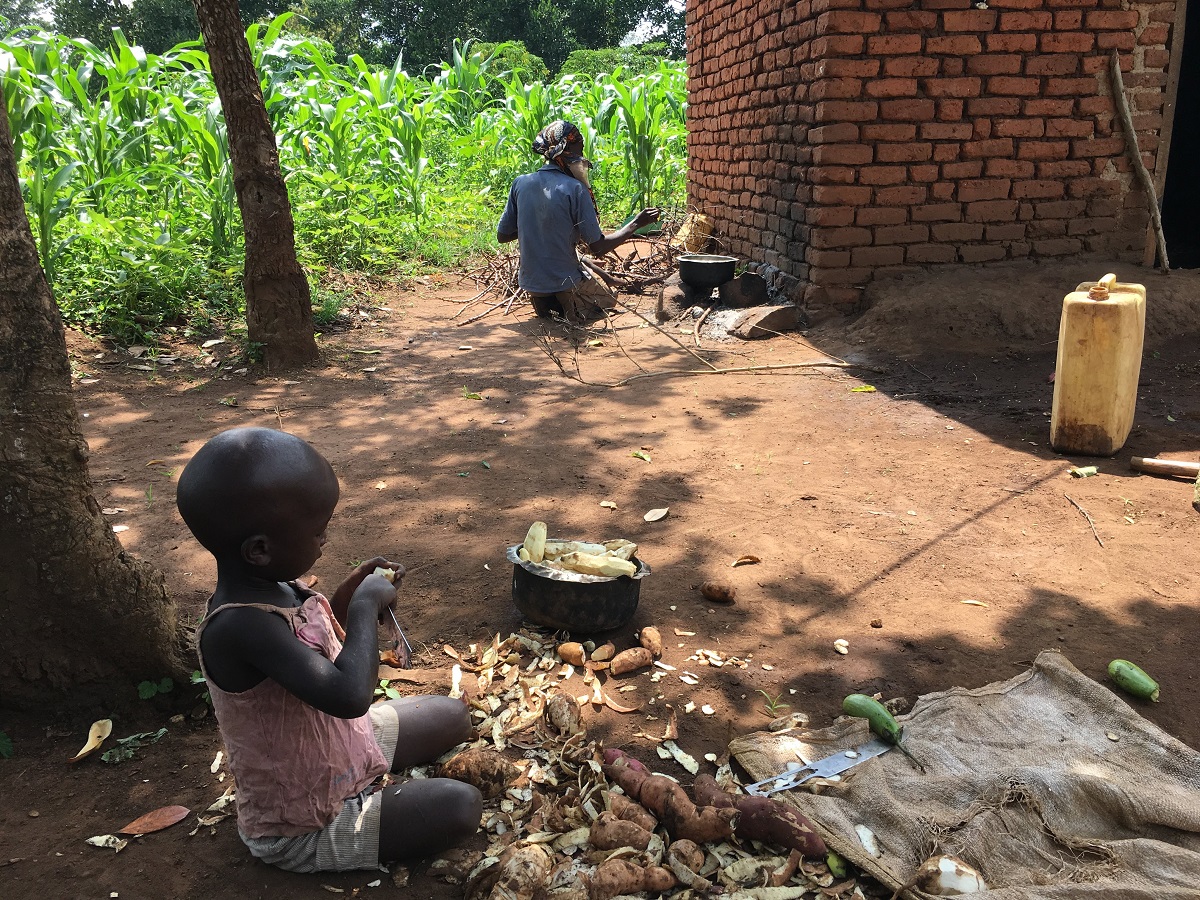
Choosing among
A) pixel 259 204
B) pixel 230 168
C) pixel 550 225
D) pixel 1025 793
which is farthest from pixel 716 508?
pixel 230 168

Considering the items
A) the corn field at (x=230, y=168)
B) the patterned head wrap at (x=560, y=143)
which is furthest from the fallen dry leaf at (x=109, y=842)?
the patterned head wrap at (x=560, y=143)

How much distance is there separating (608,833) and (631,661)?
2.41 feet

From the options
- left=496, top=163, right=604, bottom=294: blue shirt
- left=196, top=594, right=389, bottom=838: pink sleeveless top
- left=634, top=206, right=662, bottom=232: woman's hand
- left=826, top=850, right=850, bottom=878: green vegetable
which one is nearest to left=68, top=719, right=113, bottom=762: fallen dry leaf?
left=196, top=594, right=389, bottom=838: pink sleeveless top

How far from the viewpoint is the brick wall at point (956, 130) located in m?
5.60

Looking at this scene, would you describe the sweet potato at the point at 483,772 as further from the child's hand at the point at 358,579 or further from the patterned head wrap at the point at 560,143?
the patterned head wrap at the point at 560,143

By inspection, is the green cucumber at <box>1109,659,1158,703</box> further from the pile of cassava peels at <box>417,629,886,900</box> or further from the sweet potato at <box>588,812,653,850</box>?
the sweet potato at <box>588,812,653,850</box>

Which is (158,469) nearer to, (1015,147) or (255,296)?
(255,296)

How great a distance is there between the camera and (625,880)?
5.62 feet

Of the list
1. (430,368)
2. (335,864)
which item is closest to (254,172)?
(430,368)

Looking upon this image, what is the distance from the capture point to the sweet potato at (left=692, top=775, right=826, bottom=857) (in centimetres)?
184

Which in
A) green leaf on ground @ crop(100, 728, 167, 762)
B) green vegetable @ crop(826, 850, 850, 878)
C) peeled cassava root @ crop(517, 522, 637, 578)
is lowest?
green vegetable @ crop(826, 850, 850, 878)

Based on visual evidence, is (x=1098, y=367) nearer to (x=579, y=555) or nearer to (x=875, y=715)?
(x=875, y=715)

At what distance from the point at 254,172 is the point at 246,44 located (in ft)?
2.43

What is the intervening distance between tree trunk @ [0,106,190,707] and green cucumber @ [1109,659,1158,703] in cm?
253
